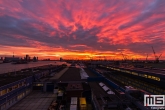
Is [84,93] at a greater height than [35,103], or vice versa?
[84,93]

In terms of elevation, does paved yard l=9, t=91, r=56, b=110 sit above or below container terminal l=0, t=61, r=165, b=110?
below

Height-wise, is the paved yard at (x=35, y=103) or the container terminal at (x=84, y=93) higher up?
the container terminal at (x=84, y=93)

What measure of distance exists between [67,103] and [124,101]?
1180 cm

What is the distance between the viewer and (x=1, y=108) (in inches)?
893

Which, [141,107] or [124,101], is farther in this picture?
[124,101]

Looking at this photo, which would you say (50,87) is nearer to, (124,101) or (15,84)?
(15,84)

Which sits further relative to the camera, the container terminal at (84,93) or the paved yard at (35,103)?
the paved yard at (35,103)

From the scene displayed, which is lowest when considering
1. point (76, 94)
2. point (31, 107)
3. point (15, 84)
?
point (31, 107)

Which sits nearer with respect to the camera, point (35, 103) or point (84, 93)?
→ point (35, 103)

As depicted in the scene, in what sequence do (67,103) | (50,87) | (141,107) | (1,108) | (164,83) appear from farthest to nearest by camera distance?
(50,87) < (164,83) < (67,103) < (1,108) < (141,107)

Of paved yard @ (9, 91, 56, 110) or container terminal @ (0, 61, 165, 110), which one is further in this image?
paved yard @ (9, 91, 56, 110)

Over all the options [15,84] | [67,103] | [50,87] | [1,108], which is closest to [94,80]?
[50,87]

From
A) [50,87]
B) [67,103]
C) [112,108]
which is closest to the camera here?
[112,108]

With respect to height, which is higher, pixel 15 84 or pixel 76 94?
pixel 15 84
